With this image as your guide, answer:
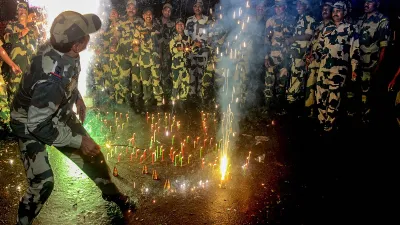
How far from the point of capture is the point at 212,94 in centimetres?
948

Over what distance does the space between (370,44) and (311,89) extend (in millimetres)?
1714

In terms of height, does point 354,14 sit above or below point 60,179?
above

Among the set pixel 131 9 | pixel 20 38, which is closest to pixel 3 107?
pixel 20 38

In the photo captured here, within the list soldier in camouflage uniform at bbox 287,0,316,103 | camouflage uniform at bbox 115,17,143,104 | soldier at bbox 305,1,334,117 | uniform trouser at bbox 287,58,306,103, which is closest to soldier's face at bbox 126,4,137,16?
camouflage uniform at bbox 115,17,143,104

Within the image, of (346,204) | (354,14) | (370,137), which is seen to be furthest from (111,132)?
(354,14)

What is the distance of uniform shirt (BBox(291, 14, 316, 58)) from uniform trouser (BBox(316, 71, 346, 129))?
1.31 meters

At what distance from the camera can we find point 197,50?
8.96m

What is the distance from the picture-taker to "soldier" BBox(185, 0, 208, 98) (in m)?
8.81

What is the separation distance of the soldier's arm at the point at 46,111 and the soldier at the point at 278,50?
6.68 metres

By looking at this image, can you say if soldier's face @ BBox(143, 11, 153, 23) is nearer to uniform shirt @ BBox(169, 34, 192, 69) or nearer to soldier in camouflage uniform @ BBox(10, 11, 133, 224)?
uniform shirt @ BBox(169, 34, 192, 69)

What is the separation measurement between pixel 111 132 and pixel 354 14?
8128mm

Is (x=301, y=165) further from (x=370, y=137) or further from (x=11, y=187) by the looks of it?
(x=11, y=187)

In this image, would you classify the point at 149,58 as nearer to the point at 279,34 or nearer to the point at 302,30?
the point at 279,34

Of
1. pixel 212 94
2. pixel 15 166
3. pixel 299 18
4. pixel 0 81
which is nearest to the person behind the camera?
pixel 15 166
